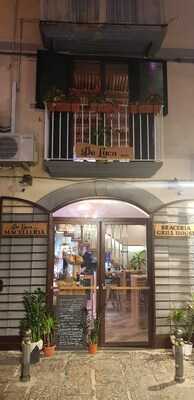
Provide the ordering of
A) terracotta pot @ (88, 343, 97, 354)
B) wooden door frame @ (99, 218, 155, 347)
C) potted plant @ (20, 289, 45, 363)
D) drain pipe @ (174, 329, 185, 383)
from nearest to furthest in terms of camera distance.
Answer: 1. drain pipe @ (174, 329, 185, 383)
2. potted plant @ (20, 289, 45, 363)
3. terracotta pot @ (88, 343, 97, 354)
4. wooden door frame @ (99, 218, 155, 347)

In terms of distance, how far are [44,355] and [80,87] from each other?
17.5 feet

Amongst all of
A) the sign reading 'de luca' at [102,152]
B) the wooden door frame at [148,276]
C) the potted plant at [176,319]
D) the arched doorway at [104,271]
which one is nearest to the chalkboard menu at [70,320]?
the arched doorway at [104,271]

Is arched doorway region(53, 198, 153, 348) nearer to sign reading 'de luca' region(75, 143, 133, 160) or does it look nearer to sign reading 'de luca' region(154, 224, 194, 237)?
sign reading 'de luca' region(154, 224, 194, 237)

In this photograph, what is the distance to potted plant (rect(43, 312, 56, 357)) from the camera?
627 cm

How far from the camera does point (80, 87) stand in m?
7.66

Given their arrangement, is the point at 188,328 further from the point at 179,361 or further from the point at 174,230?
the point at 174,230

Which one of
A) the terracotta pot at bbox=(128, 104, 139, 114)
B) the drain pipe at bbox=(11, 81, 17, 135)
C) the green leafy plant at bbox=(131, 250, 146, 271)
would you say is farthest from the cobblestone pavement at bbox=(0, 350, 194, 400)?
the terracotta pot at bbox=(128, 104, 139, 114)

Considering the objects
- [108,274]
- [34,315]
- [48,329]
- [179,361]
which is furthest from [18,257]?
[179,361]

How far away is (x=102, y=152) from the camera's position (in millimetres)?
6633

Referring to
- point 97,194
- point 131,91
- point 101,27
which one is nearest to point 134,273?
point 97,194

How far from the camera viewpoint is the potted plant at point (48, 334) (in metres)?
6.27

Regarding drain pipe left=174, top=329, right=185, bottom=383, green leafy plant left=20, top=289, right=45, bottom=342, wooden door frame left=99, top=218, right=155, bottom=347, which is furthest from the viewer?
wooden door frame left=99, top=218, right=155, bottom=347

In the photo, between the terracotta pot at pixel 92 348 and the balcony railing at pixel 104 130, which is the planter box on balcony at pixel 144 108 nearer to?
the balcony railing at pixel 104 130

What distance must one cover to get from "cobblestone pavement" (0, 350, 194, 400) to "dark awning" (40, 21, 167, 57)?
19.8 ft
